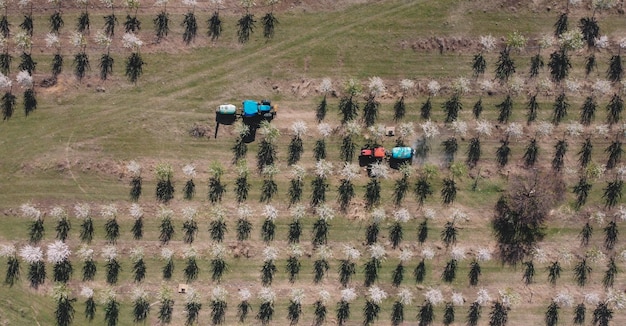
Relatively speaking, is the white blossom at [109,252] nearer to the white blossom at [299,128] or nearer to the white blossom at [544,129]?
the white blossom at [299,128]

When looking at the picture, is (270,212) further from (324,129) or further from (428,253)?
(428,253)

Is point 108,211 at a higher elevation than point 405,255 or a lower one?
higher

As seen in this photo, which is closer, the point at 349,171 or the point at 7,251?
the point at 7,251

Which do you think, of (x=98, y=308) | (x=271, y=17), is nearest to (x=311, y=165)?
(x=271, y=17)

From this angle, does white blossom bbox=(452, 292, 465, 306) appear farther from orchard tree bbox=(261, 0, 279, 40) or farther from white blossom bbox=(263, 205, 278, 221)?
orchard tree bbox=(261, 0, 279, 40)

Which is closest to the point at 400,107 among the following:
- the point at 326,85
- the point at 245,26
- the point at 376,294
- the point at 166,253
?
the point at 326,85

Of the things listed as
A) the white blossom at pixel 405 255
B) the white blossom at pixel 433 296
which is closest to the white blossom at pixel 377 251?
the white blossom at pixel 405 255

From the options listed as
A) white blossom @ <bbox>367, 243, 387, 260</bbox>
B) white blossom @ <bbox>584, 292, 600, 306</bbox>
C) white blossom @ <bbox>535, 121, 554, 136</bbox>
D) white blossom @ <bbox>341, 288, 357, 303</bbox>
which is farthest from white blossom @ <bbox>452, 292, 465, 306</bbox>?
white blossom @ <bbox>535, 121, 554, 136</bbox>
